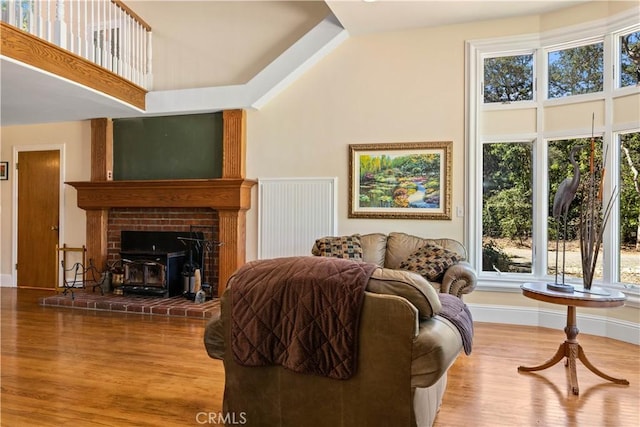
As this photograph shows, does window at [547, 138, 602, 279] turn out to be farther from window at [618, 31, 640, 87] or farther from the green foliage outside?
window at [618, 31, 640, 87]

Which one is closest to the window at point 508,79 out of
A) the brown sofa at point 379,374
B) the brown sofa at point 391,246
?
the brown sofa at point 391,246

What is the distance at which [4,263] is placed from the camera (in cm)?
633

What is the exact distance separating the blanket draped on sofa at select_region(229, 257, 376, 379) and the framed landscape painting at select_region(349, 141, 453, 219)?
300 centimetres

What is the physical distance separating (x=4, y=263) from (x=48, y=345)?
12.7 feet

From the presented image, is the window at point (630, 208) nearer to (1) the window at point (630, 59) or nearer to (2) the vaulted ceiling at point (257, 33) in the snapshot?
(1) the window at point (630, 59)

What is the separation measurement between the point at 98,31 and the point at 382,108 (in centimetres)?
347

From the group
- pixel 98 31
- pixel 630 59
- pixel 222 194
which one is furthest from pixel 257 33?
pixel 630 59

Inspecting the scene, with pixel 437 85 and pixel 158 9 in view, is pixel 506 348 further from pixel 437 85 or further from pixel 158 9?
pixel 158 9

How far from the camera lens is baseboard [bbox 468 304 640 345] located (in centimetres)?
374

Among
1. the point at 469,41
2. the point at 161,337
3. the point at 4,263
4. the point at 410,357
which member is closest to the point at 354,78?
the point at 469,41

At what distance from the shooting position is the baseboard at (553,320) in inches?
147

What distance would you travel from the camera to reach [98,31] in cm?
471

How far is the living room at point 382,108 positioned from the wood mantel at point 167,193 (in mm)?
291

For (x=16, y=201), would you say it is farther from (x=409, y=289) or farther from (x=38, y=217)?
(x=409, y=289)
